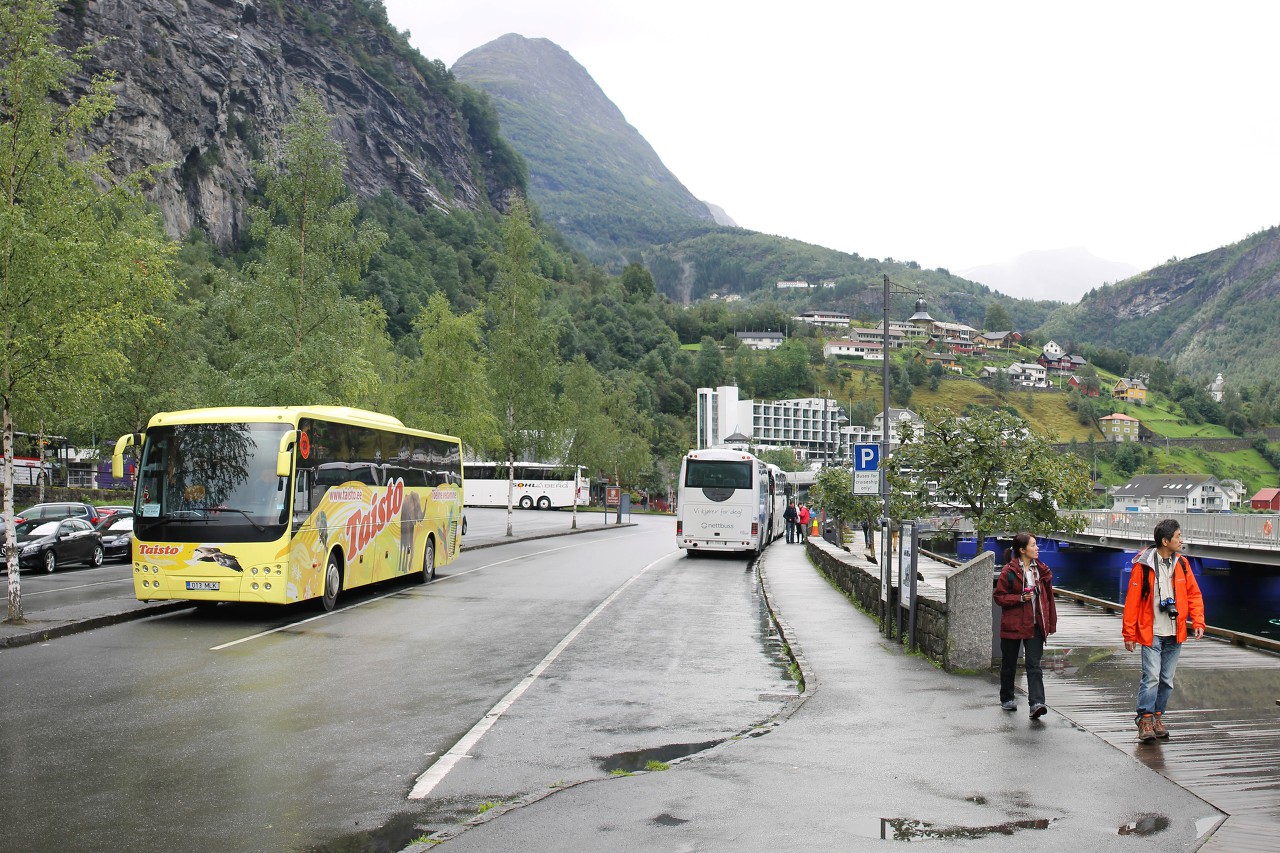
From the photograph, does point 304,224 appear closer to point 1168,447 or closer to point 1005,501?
point 1005,501

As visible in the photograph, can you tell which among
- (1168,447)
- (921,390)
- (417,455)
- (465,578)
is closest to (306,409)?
(417,455)

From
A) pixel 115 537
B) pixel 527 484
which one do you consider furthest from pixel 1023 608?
pixel 527 484

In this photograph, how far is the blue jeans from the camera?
8344mm

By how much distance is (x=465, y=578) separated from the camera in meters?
24.8

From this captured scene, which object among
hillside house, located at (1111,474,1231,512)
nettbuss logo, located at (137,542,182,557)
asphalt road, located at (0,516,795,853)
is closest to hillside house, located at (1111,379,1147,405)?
hillside house, located at (1111,474,1231,512)

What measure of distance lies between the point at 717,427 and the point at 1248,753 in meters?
173

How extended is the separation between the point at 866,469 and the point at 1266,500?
127535 millimetres

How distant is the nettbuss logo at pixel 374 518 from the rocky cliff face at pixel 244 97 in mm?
39831

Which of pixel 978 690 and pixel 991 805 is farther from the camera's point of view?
pixel 978 690

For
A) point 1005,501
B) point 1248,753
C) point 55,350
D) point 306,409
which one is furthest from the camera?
point 1005,501

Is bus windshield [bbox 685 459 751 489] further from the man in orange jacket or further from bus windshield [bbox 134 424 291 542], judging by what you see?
the man in orange jacket

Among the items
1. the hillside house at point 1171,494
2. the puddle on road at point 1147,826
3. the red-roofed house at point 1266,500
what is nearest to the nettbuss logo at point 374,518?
the puddle on road at point 1147,826

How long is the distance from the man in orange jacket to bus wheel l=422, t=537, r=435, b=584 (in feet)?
56.8

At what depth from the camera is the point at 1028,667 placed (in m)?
9.48
